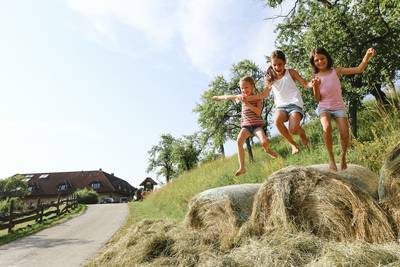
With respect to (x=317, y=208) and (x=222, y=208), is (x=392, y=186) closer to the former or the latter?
(x=317, y=208)

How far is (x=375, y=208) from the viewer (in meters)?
4.88

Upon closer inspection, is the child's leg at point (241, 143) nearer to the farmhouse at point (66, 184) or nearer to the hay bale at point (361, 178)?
the hay bale at point (361, 178)

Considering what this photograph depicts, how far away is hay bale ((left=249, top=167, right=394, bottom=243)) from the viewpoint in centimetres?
491

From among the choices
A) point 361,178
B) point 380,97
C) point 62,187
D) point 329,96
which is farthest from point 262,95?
point 62,187

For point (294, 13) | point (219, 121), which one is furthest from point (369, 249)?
point (219, 121)

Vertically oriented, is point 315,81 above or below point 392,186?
above

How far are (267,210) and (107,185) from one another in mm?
72305

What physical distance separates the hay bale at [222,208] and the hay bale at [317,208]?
1144 mm

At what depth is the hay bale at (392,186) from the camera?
192 inches

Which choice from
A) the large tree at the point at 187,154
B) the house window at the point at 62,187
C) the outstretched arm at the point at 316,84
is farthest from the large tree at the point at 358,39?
the house window at the point at 62,187

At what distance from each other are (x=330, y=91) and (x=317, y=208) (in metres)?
1.69

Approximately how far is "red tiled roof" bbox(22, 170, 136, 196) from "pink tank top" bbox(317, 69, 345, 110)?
238ft

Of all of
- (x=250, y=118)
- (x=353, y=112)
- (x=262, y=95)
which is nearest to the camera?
(x=262, y=95)

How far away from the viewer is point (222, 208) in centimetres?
755
